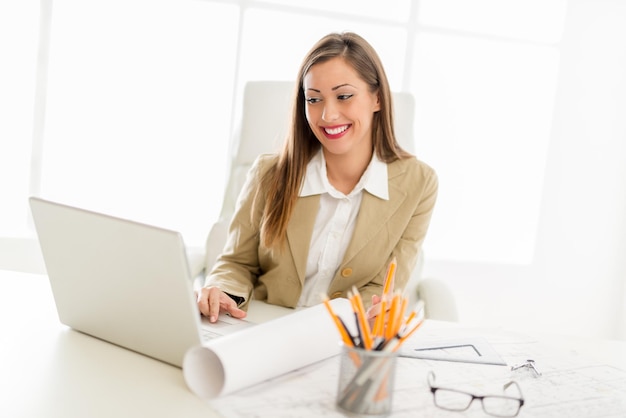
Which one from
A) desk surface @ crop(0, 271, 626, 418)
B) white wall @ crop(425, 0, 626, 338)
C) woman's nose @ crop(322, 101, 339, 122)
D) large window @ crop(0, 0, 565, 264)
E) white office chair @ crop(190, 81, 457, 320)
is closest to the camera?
desk surface @ crop(0, 271, 626, 418)

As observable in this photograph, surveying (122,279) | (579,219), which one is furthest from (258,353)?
(579,219)

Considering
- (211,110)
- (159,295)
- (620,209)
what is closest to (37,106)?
(211,110)

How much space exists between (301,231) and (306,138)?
0.84 ft

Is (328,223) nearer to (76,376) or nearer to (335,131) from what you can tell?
(335,131)

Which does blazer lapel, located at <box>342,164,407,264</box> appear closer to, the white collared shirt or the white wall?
the white collared shirt

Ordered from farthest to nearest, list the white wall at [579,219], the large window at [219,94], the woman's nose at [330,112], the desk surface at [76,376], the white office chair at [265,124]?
the white wall at [579,219], the large window at [219,94], the white office chair at [265,124], the woman's nose at [330,112], the desk surface at [76,376]

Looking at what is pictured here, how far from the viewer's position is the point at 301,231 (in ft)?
5.64

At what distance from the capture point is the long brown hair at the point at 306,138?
5.58 feet

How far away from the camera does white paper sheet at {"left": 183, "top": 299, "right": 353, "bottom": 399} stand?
3.08 ft

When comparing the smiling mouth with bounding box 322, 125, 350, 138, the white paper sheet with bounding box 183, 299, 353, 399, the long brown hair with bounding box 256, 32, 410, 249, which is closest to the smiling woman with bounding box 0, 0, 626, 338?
the long brown hair with bounding box 256, 32, 410, 249

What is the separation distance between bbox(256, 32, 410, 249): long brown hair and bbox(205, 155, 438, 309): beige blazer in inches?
1.3

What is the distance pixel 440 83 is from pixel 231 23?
993 mm

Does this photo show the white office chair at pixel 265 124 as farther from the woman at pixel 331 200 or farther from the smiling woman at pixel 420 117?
the smiling woman at pixel 420 117

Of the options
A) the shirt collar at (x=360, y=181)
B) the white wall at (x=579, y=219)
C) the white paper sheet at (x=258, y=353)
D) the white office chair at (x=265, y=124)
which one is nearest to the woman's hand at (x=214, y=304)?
the white paper sheet at (x=258, y=353)
